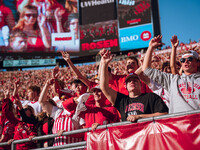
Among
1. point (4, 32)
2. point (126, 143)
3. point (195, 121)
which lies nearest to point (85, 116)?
→ point (126, 143)

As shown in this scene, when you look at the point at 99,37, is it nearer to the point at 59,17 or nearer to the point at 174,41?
the point at 59,17

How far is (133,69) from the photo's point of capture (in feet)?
14.4

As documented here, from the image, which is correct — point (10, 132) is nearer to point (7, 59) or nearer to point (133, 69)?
point (133, 69)

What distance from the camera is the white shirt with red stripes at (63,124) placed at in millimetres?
3721

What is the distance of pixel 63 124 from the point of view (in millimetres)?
3879

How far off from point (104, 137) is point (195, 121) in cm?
106

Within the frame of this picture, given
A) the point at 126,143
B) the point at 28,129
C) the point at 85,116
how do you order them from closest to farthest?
1. the point at 126,143
2. the point at 85,116
3. the point at 28,129

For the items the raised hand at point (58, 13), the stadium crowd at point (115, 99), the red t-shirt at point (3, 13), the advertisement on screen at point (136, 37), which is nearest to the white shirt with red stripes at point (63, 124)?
the stadium crowd at point (115, 99)

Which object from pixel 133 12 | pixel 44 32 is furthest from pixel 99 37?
pixel 44 32

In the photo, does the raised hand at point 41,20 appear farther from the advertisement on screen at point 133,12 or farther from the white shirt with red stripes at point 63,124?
the white shirt with red stripes at point 63,124

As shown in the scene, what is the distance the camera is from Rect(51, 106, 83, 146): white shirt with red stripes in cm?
372

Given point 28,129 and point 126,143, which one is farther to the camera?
point 28,129

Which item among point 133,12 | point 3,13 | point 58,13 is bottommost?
point 133,12

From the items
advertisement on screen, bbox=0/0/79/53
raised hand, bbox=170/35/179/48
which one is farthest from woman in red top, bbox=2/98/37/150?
advertisement on screen, bbox=0/0/79/53
